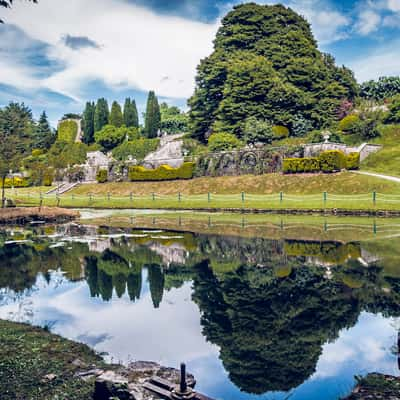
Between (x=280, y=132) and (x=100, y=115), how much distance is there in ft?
145

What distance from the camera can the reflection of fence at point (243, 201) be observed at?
923 inches

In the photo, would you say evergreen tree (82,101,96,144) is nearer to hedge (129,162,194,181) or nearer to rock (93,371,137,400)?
hedge (129,162,194,181)

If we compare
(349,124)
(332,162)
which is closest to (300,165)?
(332,162)

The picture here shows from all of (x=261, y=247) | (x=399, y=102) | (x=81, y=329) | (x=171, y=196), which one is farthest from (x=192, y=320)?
(x=399, y=102)

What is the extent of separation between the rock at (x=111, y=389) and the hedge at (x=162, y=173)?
1427 inches

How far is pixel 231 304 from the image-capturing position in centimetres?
705

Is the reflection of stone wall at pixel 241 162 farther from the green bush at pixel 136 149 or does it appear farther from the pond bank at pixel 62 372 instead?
the pond bank at pixel 62 372

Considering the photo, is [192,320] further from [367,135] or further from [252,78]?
[252,78]

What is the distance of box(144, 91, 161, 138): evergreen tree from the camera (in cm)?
6644

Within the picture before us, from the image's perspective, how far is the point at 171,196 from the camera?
34.8 m

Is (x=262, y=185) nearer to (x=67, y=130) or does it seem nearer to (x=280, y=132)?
(x=280, y=132)

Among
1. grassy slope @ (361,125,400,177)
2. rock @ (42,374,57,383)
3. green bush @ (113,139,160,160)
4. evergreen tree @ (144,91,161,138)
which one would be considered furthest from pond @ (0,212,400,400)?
evergreen tree @ (144,91,161,138)

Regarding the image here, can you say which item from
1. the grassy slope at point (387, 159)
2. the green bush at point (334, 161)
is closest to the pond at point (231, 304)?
the green bush at point (334, 161)

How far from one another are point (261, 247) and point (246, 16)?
4319cm
